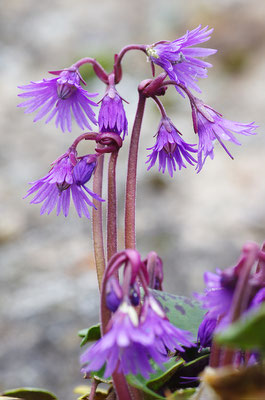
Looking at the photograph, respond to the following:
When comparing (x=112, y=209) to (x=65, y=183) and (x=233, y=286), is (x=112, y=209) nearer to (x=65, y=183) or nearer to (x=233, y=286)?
(x=65, y=183)

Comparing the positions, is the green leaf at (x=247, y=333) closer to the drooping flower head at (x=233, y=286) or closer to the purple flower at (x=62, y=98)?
the drooping flower head at (x=233, y=286)

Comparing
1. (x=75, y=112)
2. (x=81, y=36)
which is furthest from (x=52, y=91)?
(x=81, y=36)

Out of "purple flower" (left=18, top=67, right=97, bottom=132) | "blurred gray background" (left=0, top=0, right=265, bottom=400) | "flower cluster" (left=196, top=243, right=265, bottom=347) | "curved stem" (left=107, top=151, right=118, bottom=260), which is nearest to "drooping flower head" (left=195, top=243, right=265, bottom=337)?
"flower cluster" (left=196, top=243, right=265, bottom=347)

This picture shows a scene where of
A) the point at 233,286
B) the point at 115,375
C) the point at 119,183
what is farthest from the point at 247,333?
the point at 119,183

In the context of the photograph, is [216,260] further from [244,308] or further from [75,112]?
[244,308]

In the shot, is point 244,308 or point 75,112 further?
point 75,112

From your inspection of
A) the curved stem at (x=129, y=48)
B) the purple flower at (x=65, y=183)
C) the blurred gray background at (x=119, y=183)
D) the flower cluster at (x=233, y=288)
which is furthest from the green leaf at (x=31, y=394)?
the blurred gray background at (x=119, y=183)

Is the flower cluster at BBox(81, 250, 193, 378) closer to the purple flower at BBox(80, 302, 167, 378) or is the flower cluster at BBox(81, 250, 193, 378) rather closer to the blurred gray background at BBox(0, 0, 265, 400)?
the purple flower at BBox(80, 302, 167, 378)
